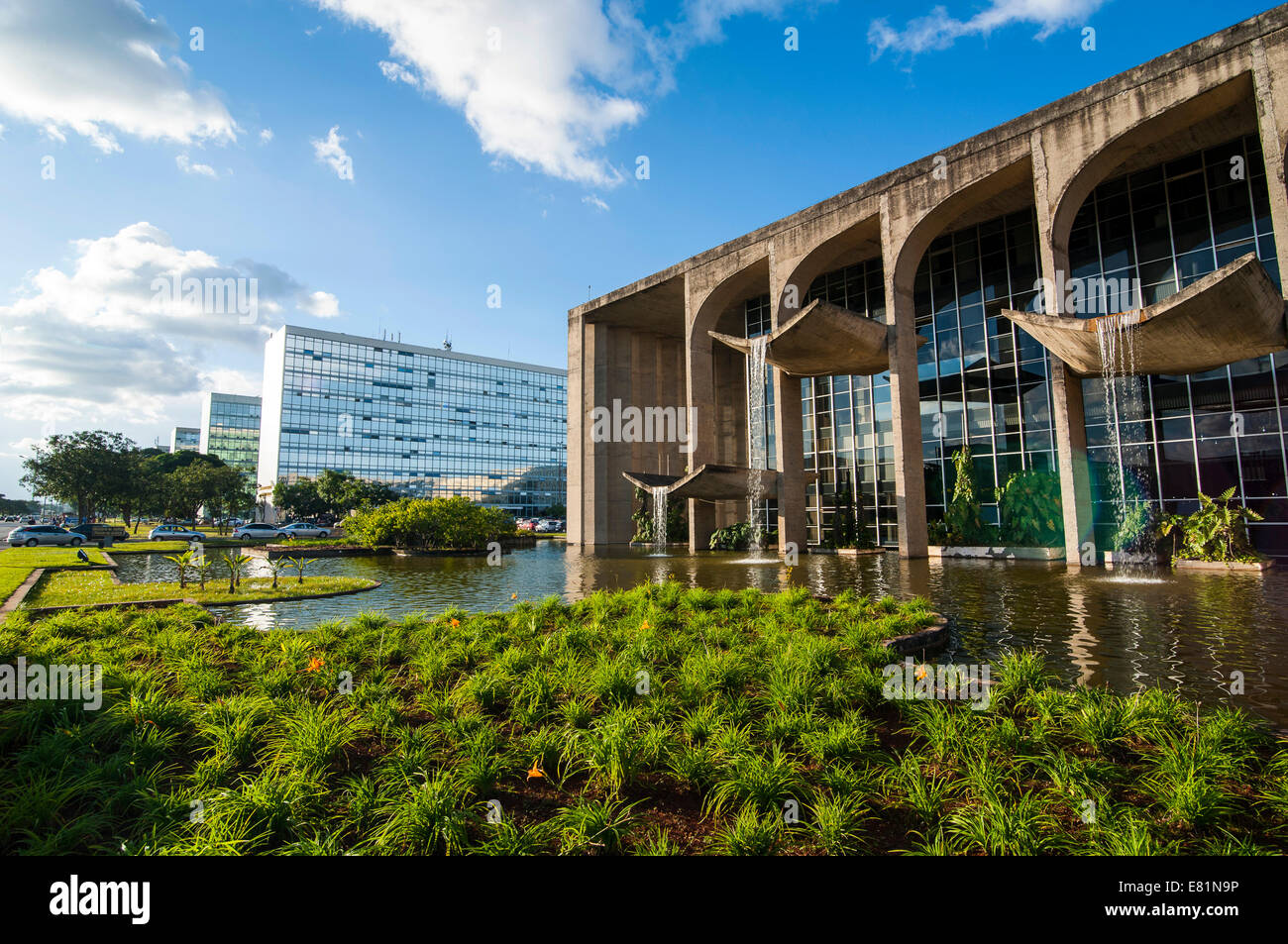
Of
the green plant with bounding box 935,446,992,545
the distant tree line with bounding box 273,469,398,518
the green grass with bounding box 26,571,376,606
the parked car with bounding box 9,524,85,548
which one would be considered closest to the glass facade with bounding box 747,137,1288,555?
the green plant with bounding box 935,446,992,545

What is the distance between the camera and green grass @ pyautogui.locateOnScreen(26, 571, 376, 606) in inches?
443

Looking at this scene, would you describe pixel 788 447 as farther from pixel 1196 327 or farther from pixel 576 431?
pixel 576 431

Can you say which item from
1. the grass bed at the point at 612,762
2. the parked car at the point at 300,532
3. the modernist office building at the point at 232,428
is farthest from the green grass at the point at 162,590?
the modernist office building at the point at 232,428

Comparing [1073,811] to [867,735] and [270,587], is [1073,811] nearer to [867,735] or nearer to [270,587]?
[867,735]

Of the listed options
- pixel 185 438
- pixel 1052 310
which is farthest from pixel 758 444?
pixel 185 438

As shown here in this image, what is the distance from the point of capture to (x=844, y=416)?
1171 inches

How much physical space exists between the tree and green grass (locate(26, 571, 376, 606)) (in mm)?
42989

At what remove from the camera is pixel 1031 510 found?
890 inches

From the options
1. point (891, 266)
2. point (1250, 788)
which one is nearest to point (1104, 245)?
point (891, 266)

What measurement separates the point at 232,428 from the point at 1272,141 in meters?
138

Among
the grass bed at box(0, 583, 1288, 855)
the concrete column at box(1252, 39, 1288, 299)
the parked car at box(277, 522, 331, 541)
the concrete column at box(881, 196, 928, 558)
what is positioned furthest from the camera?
the parked car at box(277, 522, 331, 541)

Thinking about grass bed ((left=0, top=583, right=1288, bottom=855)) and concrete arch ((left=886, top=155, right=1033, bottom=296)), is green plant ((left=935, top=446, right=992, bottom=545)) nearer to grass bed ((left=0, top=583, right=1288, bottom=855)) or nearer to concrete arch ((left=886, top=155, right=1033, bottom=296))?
concrete arch ((left=886, top=155, right=1033, bottom=296))
